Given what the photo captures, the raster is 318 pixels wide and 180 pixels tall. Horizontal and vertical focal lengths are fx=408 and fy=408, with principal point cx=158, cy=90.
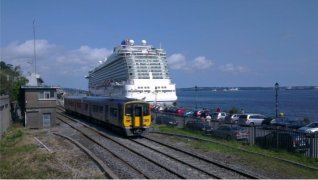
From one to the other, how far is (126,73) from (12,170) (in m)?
65.1

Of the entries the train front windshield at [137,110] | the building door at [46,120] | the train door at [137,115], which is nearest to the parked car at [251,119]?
the train front windshield at [137,110]

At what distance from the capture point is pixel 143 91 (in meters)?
78.7

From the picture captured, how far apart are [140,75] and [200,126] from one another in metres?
51.1

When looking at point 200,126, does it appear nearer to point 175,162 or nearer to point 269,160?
point 269,160

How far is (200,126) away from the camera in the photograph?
29.5 m

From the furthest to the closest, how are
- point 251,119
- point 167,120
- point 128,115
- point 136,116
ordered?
point 251,119 → point 167,120 → point 136,116 → point 128,115

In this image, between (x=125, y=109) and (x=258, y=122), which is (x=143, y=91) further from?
(x=125, y=109)

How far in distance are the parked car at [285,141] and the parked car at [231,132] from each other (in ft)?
6.44

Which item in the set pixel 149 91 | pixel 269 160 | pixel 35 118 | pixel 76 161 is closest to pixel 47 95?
pixel 35 118

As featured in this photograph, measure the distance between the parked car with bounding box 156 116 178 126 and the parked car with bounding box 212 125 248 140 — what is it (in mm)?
8833

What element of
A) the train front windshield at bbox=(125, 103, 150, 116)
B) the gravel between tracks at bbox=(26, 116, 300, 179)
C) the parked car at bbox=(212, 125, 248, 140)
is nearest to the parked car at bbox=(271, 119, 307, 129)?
the parked car at bbox=(212, 125, 248, 140)

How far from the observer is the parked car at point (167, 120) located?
118 ft

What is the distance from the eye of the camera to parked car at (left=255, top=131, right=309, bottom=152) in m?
18.8

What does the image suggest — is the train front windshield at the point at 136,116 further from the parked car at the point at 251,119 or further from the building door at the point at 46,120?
the parked car at the point at 251,119
